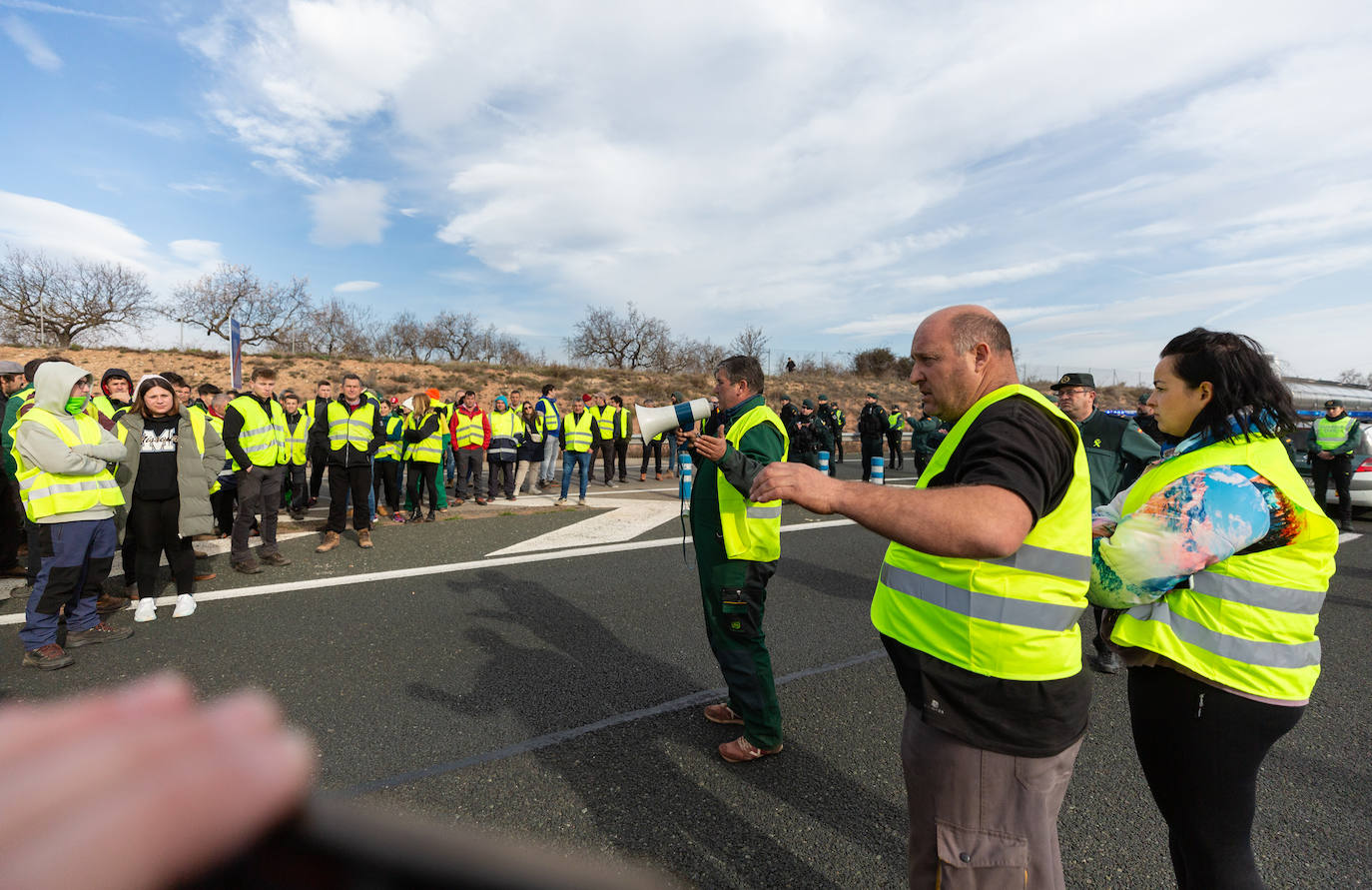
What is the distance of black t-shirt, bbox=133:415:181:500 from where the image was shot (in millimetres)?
5539

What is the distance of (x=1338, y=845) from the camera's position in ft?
9.27

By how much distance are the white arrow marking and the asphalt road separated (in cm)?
151

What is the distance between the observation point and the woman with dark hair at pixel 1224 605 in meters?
1.88

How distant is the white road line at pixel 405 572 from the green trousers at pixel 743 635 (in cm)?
330

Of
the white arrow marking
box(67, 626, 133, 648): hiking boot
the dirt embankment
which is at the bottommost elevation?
the white arrow marking

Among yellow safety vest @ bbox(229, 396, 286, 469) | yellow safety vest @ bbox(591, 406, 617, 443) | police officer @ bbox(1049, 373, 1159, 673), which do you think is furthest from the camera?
yellow safety vest @ bbox(591, 406, 617, 443)

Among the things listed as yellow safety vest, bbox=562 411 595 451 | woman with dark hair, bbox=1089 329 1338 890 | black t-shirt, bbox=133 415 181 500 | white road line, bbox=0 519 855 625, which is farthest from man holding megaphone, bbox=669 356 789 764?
yellow safety vest, bbox=562 411 595 451

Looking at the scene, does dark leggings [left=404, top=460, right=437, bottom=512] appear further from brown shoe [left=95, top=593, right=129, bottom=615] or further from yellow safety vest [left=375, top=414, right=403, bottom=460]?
brown shoe [left=95, top=593, right=129, bottom=615]

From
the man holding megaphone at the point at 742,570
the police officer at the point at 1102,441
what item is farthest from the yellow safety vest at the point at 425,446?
the police officer at the point at 1102,441

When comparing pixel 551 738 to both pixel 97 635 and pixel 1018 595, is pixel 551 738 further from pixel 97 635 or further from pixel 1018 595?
pixel 97 635

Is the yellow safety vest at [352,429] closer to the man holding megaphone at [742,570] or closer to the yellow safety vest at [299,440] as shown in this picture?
the yellow safety vest at [299,440]

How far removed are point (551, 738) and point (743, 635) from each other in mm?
1169

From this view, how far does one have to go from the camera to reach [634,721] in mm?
3807

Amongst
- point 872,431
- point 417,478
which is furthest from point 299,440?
point 872,431
